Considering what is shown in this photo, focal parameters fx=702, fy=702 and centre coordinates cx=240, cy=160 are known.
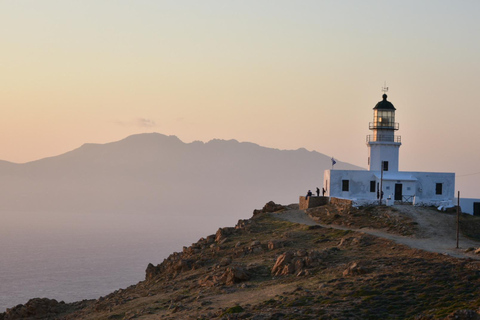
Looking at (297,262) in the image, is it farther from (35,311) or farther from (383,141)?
(383,141)

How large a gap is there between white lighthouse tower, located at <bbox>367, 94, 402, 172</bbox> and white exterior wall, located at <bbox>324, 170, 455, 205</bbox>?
1496 millimetres

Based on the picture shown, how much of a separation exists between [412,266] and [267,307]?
7848mm

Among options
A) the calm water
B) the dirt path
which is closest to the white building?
the dirt path

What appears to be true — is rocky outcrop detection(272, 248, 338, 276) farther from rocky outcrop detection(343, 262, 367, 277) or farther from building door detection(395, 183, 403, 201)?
building door detection(395, 183, 403, 201)

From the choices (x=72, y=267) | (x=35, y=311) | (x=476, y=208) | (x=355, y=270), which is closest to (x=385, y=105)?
(x=476, y=208)

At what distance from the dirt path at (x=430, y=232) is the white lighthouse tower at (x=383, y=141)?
9452 mm

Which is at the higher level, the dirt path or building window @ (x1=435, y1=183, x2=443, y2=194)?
building window @ (x1=435, y1=183, x2=443, y2=194)

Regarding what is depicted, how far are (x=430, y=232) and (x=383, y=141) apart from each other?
20134 mm

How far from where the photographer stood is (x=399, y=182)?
2486 inches

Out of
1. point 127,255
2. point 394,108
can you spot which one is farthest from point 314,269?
point 127,255

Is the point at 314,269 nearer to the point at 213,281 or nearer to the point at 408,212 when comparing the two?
the point at 213,281

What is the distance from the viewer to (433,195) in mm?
63750

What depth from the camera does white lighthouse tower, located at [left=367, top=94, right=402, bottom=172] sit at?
6606cm

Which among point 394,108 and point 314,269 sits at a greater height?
point 394,108
